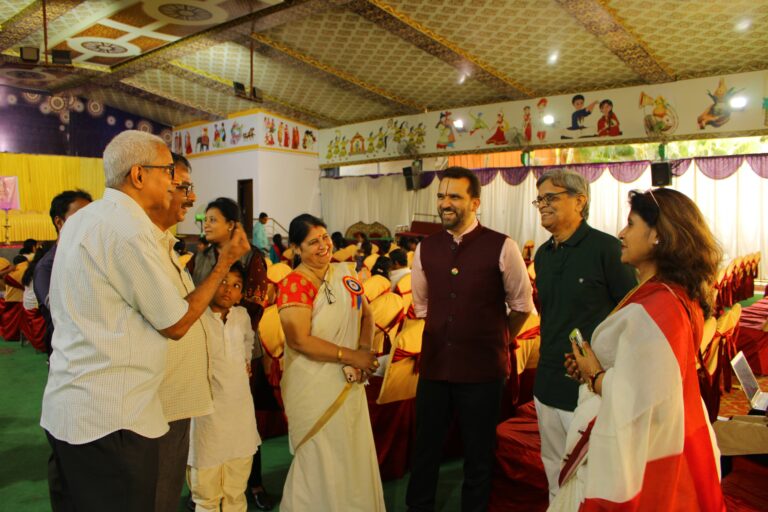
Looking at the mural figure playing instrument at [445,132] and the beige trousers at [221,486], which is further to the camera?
the mural figure playing instrument at [445,132]

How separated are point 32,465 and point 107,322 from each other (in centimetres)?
264

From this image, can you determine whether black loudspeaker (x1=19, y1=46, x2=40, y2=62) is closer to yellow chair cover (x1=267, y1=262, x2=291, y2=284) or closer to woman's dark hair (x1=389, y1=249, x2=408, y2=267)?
yellow chair cover (x1=267, y1=262, x2=291, y2=284)

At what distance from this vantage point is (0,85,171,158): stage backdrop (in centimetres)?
1574

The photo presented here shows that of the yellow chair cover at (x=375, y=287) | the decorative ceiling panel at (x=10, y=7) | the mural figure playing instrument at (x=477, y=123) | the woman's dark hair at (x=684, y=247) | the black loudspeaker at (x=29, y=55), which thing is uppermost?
the decorative ceiling panel at (x=10, y=7)

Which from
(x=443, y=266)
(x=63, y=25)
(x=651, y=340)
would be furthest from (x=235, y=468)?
(x=63, y=25)

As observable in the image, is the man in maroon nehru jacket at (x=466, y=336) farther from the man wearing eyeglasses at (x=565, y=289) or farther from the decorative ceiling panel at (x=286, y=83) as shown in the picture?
the decorative ceiling panel at (x=286, y=83)

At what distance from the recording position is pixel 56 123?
1648 centimetres

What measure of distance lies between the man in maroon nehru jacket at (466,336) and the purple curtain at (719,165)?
10466 millimetres

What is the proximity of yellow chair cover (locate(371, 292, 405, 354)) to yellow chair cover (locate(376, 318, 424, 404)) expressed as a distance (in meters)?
0.71

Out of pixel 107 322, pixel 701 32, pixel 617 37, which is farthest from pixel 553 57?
pixel 107 322

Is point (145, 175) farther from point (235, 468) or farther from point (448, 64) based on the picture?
point (448, 64)

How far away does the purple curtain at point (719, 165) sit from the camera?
34.8 ft

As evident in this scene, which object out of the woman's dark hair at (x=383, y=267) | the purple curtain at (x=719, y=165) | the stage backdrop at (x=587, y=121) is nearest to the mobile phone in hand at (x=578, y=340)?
the woman's dark hair at (x=383, y=267)

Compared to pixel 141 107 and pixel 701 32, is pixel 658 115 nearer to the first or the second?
pixel 701 32
